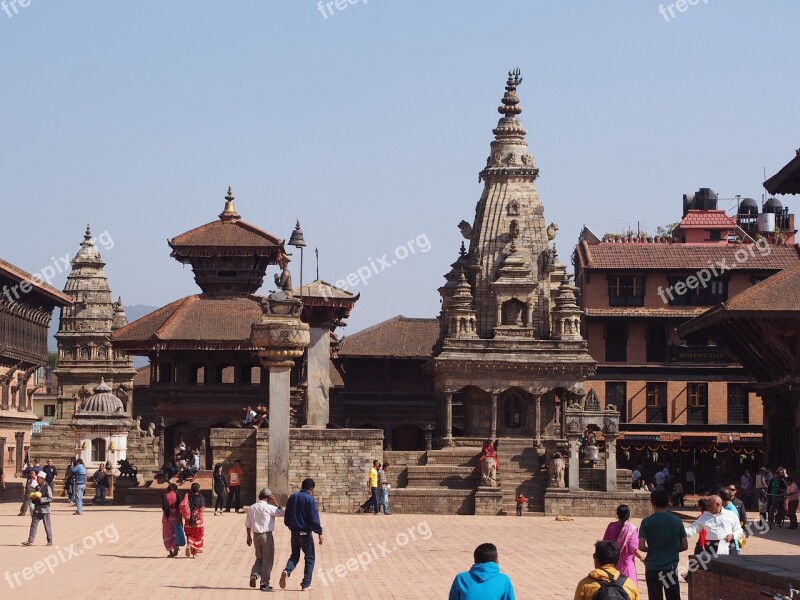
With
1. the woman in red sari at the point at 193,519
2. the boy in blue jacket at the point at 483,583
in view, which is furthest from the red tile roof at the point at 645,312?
the boy in blue jacket at the point at 483,583

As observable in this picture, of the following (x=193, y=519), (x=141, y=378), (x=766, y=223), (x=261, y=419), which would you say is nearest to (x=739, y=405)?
(x=766, y=223)

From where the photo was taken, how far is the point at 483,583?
42.7ft

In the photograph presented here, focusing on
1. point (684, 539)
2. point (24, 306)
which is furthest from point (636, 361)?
point (684, 539)

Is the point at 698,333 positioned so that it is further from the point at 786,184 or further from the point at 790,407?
the point at 786,184

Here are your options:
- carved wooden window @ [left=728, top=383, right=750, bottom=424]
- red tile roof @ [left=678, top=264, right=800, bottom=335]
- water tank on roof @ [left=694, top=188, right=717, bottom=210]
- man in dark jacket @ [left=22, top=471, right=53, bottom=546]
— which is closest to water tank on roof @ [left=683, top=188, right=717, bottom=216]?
water tank on roof @ [left=694, top=188, right=717, bottom=210]

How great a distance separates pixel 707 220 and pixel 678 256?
43.8ft

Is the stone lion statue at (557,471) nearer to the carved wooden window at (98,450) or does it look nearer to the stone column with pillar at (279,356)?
the stone column with pillar at (279,356)

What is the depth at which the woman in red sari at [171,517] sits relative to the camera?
26.5 metres

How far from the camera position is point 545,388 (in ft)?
193

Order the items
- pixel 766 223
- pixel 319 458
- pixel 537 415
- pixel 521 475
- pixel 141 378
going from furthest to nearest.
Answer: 1. pixel 141 378
2. pixel 766 223
3. pixel 537 415
4. pixel 521 475
5. pixel 319 458

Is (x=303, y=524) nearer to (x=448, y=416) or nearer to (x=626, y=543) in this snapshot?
(x=626, y=543)

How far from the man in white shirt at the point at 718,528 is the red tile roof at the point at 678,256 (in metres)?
46.9

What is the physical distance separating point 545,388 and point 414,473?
41.8 ft

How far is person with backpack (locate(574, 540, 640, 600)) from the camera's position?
1272 centimetres
